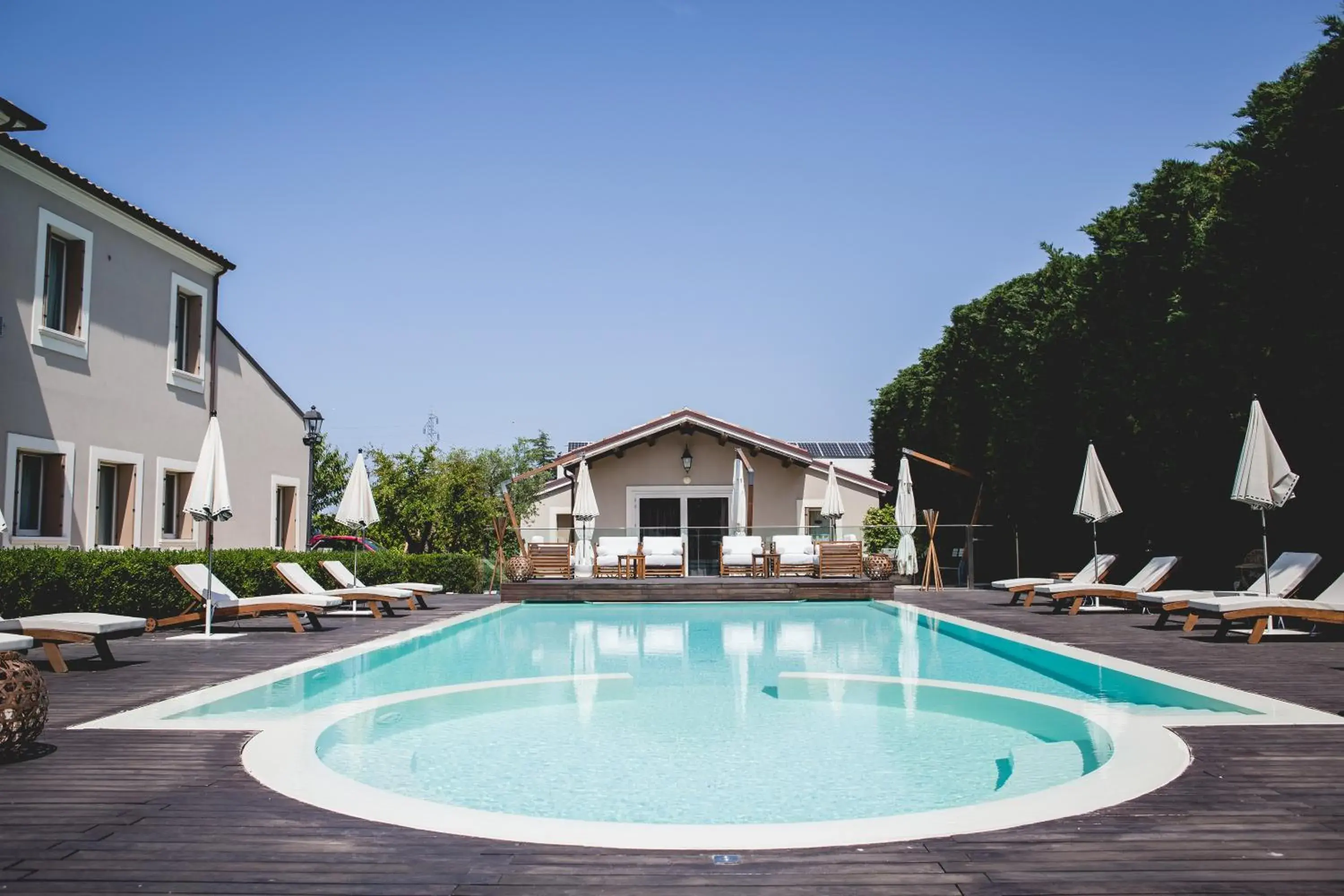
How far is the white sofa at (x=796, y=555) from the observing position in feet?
64.8

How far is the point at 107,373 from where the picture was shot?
1337 centimetres

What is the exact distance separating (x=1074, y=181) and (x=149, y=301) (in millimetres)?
17086

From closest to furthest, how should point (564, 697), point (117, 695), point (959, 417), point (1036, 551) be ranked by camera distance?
point (117, 695), point (564, 697), point (1036, 551), point (959, 417)

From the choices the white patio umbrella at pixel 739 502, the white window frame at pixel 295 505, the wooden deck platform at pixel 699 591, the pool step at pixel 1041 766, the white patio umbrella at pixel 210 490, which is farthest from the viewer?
the white patio umbrella at pixel 739 502

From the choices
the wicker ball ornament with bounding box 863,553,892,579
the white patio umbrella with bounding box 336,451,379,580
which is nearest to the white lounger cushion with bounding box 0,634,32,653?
the white patio umbrella with bounding box 336,451,379,580

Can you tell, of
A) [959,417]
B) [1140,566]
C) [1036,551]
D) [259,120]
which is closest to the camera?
[259,120]

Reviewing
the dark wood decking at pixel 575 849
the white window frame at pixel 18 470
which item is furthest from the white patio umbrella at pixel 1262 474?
the white window frame at pixel 18 470

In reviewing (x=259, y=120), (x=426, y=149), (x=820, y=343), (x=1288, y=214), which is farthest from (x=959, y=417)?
(x=259, y=120)

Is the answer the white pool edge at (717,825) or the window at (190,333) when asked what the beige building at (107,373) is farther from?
the white pool edge at (717,825)

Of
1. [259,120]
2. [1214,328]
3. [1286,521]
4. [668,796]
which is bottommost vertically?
[668,796]

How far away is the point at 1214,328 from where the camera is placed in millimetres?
14539

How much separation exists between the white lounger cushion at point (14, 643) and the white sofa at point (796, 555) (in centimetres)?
1482

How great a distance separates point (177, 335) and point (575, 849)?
14.7 metres

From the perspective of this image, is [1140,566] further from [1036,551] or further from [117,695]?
[117,695]
